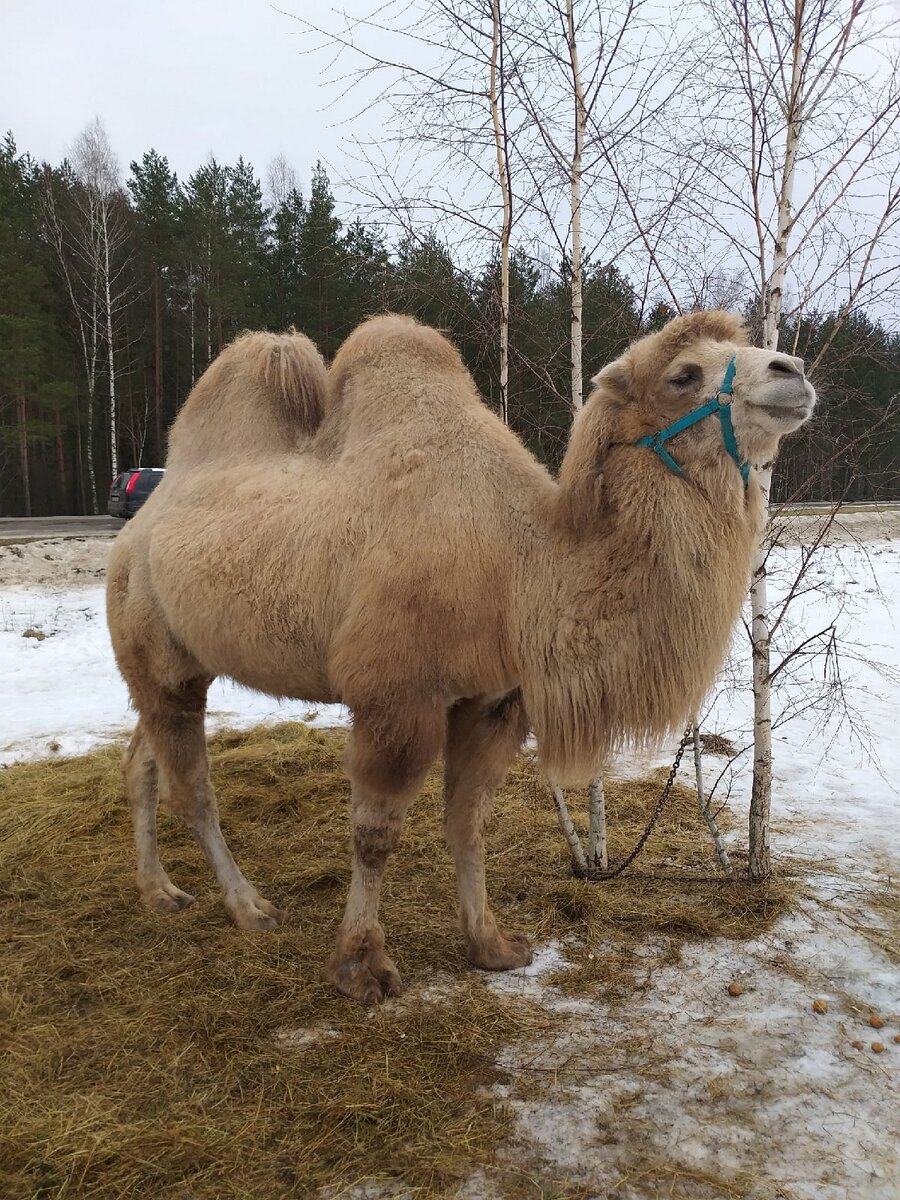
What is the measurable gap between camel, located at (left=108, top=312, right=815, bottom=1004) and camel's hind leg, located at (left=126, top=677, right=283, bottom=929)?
18mm

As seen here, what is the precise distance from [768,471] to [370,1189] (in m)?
3.07

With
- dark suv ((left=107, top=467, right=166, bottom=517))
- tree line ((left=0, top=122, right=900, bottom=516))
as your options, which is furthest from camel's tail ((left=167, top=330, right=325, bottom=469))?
dark suv ((left=107, top=467, right=166, bottom=517))

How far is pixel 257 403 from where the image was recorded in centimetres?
379

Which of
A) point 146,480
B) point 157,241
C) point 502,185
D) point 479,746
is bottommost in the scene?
point 479,746

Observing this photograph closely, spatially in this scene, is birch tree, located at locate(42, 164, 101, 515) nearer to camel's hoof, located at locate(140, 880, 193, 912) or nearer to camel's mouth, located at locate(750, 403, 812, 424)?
camel's hoof, located at locate(140, 880, 193, 912)

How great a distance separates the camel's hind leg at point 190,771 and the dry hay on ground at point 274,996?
17 cm

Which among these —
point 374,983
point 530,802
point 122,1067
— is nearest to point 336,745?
point 530,802

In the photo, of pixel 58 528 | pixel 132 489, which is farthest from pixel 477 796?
pixel 58 528

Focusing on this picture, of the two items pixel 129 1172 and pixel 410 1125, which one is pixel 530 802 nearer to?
pixel 410 1125

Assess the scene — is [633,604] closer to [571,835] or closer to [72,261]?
[571,835]

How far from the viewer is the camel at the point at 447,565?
8.83 feet

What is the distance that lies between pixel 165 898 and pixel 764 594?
325 cm

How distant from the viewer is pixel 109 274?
72.5 feet

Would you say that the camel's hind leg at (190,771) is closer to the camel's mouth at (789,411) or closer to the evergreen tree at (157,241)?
the camel's mouth at (789,411)
